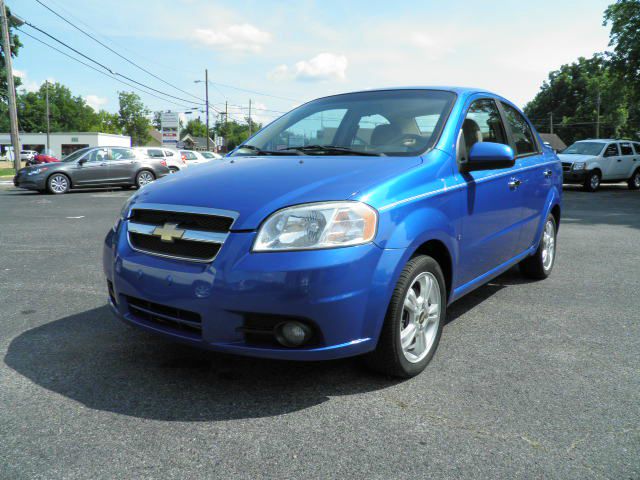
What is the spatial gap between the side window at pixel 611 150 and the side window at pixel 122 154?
16.5 m

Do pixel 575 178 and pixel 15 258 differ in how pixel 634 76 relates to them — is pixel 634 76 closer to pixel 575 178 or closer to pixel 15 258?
pixel 575 178

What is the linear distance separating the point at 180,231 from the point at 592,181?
1890 centimetres

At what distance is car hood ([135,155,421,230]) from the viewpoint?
104 inches

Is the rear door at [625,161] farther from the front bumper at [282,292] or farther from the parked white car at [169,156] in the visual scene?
the front bumper at [282,292]

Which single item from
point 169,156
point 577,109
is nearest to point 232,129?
point 577,109

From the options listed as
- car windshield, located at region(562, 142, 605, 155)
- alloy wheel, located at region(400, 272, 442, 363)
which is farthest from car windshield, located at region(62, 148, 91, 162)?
alloy wheel, located at region(400, 272, 442, 363)

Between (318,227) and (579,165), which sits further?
(579,165)

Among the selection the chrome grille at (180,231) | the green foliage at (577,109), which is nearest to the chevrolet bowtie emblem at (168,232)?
the chrome grille at (180,231)

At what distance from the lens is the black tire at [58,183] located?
1677cm

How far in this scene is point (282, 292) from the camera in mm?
2436

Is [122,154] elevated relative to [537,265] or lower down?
elevated

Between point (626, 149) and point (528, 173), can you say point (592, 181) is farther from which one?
point (528, 173)

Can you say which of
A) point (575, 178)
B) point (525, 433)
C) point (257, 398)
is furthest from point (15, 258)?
point (575, 178)

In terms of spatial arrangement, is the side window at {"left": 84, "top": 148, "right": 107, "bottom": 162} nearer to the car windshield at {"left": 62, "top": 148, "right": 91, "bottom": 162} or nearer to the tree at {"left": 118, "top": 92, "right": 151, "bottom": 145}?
the car windshield at {"left": 62, "top": 148, "right": 91, "bottom": 162}
